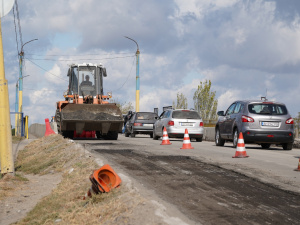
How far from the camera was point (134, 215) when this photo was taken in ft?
17.3

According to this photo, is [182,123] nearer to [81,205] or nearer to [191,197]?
[191,197]

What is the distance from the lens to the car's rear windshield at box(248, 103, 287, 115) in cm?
1753

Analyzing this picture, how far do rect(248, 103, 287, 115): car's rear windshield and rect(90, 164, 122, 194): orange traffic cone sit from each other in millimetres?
11455

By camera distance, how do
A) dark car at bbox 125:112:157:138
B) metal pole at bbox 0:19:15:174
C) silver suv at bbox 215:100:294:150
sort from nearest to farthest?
1. metal pole at bbox 0:19:15:174
2. silver suv at bbox 215:100:294:150
3. dark car at bbox 125:112:157:138

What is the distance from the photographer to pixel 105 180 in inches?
271

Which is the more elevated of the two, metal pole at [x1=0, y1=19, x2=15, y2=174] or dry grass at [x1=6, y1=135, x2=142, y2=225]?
metal pole at [x1=0, y1=19, x2=15, y2=174]

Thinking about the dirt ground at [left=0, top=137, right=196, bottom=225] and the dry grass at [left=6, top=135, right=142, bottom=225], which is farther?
the dry grass at [left=6, top=135, right=142, bottom=225]

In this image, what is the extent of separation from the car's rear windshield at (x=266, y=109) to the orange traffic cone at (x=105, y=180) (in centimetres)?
1146

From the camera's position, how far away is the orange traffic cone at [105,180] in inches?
256

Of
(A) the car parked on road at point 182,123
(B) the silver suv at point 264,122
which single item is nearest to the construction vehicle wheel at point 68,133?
(A) the car parked on road at point 182,123

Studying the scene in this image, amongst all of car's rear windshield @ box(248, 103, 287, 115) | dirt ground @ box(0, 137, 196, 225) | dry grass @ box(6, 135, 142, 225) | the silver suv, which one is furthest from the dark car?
dry grass @ box(6, 135, 142, 225)

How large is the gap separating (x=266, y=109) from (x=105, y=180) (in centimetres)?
1179

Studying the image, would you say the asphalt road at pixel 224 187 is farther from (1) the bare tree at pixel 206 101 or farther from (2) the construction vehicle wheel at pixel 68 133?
(1) the bare tree at pixel 206 101

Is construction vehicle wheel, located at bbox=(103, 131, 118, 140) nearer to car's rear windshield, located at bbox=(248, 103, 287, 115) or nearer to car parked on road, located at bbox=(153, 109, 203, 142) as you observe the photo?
car parked on road, located at bbox=(153, 109, 203, 142)
